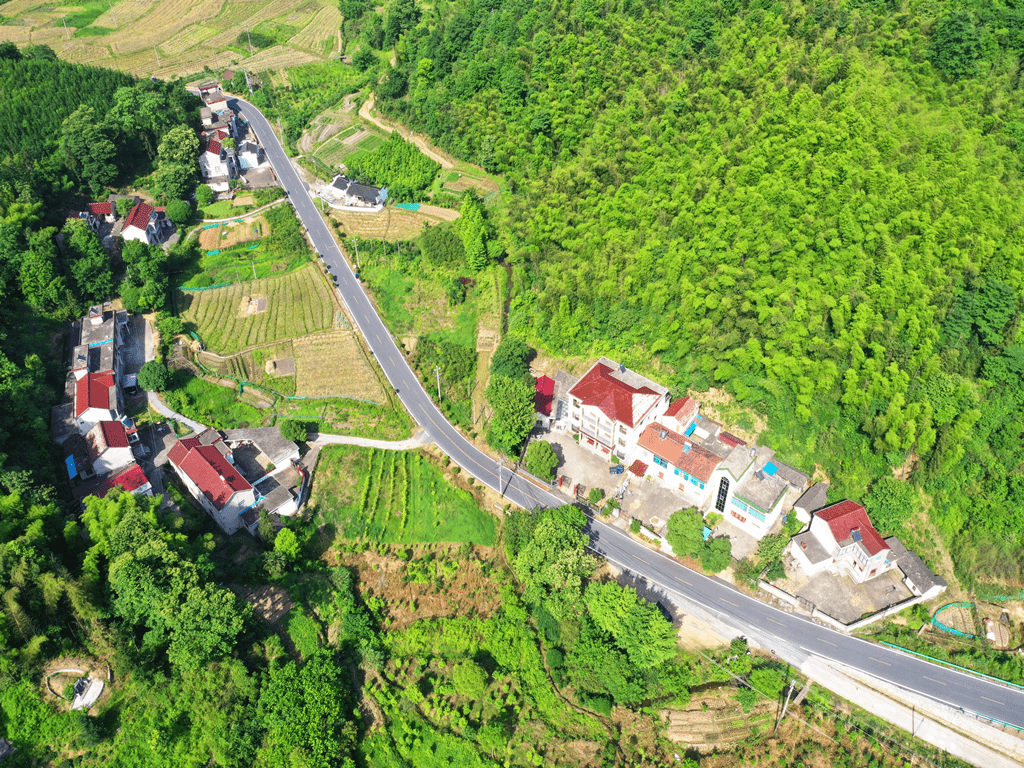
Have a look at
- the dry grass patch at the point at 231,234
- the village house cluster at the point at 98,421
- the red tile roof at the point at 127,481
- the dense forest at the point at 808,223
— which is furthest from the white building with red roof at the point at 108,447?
the dense forest at the point at 808,223

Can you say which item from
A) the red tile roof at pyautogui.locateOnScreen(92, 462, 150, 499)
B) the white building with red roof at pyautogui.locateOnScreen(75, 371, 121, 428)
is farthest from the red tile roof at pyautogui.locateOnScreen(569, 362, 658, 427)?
the white building with red roof at pyautogui.locateOnScreen(75, 371, 121, 428)

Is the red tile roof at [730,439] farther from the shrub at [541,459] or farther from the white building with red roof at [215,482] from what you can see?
the white building with red roof at [215,482]

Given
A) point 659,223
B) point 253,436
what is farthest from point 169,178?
point 659,223

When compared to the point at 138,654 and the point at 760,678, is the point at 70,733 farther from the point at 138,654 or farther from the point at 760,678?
the point at 760,678

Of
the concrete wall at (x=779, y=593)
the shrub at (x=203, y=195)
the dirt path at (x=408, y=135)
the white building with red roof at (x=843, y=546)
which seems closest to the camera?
the concrete wall at (x=779, y=593)

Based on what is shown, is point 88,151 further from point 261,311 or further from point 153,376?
point 153,376

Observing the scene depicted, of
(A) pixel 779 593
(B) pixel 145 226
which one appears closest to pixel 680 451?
(A) pixel 779 593
